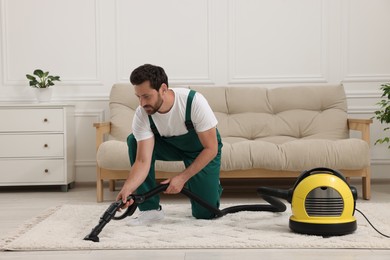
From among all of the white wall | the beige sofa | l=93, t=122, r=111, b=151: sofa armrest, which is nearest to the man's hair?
the beige sofa

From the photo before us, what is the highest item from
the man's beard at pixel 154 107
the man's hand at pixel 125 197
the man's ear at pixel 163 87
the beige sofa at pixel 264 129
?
the man's ear at pixel 163 87

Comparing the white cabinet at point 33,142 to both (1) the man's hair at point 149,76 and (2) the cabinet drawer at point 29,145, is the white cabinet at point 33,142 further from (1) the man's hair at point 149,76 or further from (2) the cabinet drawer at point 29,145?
(1) the man's hair at point 149,76

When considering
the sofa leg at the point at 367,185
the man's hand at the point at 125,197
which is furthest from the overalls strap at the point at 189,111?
the sofa leg at the point at 367,185

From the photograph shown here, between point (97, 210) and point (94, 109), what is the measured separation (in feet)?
5.16

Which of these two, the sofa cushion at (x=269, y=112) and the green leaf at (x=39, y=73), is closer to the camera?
the sofa cushion at (x=269, y=112)

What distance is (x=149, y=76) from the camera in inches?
104

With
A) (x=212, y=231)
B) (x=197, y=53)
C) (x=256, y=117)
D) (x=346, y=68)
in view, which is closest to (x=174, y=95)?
(x=212, y=231)

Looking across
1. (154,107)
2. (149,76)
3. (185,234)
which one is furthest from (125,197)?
(149,76)

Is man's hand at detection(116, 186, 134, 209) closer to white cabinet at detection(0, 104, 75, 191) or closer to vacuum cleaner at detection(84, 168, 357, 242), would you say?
vacuum cleaner at detection(84, 168, 357, 242)

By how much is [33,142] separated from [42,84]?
0.50m

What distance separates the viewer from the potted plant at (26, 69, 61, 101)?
469 cm

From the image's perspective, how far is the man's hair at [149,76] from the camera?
264 cm

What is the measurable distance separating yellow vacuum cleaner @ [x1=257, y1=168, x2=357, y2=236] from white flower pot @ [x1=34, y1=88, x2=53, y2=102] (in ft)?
8.81

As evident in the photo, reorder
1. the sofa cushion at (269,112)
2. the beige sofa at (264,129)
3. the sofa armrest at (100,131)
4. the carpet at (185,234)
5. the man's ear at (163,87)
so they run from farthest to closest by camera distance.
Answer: the sofa cushion at (269,112) → the sofa armrest at (100,131) → the beige sofa at (264,129) → the man's ear at (163,87) → the carpet at (185,234)
